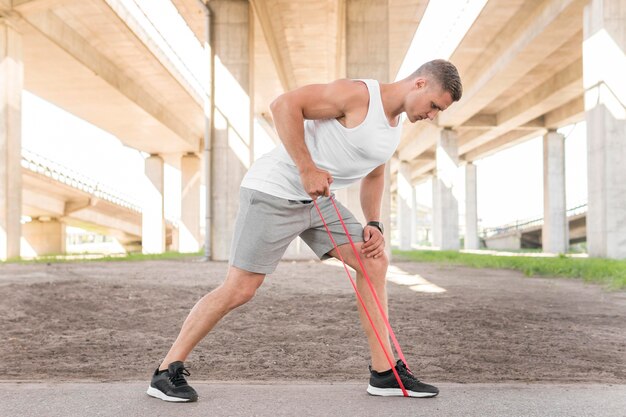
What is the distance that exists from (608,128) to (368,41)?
707 centimetres

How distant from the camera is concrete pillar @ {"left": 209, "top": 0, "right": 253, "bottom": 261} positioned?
2119cm

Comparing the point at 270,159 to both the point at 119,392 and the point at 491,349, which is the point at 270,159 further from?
the point at 491,349

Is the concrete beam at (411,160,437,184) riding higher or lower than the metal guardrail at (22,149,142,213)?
higher

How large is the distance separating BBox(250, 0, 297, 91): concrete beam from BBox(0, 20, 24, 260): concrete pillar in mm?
8484

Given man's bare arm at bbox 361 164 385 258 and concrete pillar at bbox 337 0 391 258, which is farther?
concrete pillar at bbox 337 0 391 258

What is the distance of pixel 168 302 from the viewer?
870 centimetres

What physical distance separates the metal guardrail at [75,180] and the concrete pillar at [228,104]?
58.4ft

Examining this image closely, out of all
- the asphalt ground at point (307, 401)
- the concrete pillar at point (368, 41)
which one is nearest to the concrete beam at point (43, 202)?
the concrete pillar at point (368, 41)

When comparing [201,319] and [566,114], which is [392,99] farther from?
[566,114]

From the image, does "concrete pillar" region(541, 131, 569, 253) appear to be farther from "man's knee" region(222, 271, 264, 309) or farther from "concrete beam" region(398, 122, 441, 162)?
"man's knee" region(222, 271, 264, 309)

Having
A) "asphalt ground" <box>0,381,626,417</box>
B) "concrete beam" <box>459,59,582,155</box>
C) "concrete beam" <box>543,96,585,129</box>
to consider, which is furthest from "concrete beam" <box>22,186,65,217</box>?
"asphalt ground" <box>0,381,626,417</box>

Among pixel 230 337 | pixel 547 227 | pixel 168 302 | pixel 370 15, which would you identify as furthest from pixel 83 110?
pixel 230 337

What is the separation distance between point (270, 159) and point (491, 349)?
2.66 m

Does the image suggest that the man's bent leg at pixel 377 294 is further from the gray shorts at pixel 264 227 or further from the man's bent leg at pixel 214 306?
the man's bent leg at pixel 214 306
